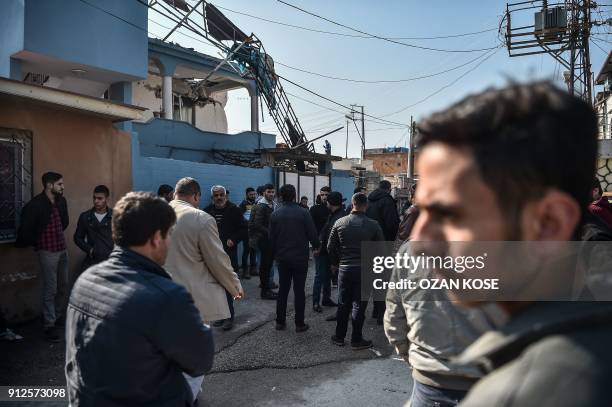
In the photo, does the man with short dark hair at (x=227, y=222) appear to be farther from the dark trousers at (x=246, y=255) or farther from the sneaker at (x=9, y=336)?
the sneaker at (x=9, y=336)

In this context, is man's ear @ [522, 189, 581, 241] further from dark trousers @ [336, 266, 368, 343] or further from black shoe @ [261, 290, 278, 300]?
black shoe @ [261, 290, 278, 300]

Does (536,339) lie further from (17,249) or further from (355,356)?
(17,249)

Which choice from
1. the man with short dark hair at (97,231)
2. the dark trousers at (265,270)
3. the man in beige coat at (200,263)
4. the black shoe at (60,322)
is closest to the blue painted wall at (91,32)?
the man with short dark hair at (97,231)

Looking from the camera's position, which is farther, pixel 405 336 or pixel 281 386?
pixel 281 386

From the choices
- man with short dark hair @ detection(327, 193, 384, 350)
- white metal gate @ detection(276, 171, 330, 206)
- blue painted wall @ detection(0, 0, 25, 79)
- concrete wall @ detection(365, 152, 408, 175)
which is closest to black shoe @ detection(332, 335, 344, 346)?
man with short dark hair @ detection(327, 193, 384, 350)

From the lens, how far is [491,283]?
2.80 ft

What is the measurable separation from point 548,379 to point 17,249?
6335 millimetres

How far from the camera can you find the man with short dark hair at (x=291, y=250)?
18.8 feet

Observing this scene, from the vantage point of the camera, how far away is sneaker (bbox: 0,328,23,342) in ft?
16.3

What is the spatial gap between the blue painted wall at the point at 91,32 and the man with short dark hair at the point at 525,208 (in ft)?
26.9

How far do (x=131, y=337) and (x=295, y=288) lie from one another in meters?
4.06

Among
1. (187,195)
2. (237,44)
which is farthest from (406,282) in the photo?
(237,44)

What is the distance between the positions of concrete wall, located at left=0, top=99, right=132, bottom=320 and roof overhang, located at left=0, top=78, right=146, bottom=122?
1.10ft

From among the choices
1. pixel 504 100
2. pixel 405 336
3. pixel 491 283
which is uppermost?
pixel 504 100
